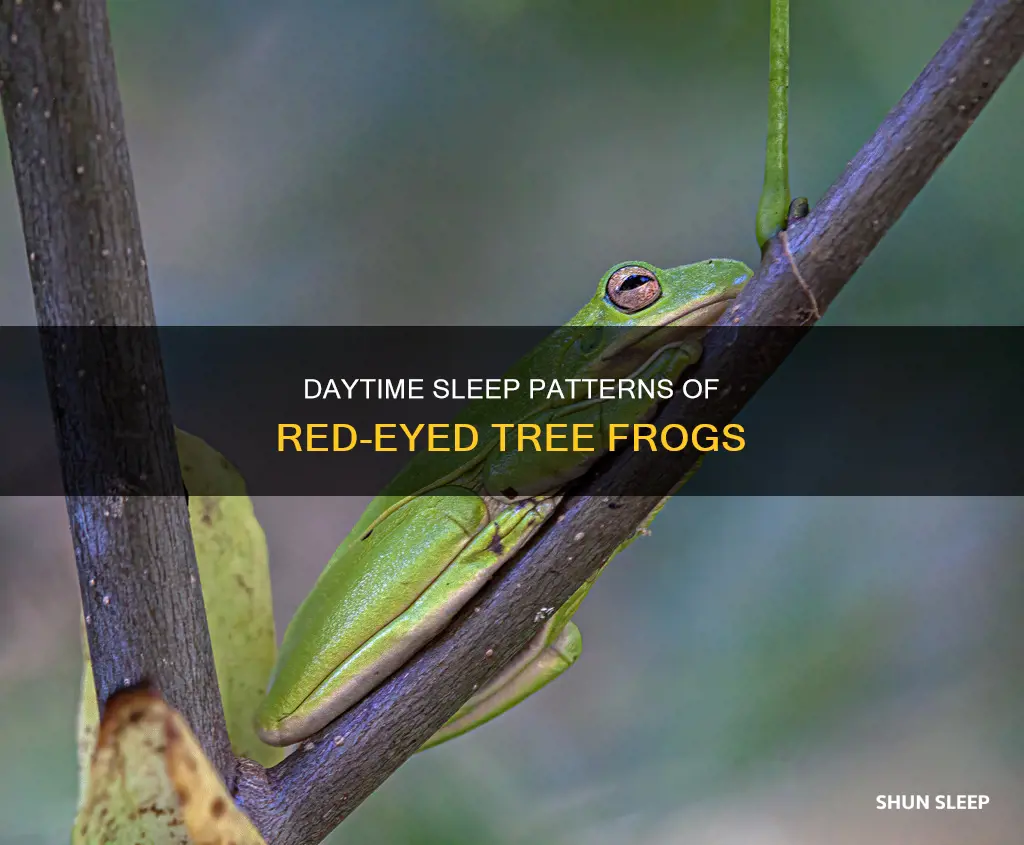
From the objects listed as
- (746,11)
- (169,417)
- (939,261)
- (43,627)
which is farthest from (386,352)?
(169,417)

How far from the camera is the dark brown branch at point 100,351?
2.39 feet

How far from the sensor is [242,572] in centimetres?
119

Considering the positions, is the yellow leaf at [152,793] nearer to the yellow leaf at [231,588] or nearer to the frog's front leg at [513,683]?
the yellow leaf at [231,588]

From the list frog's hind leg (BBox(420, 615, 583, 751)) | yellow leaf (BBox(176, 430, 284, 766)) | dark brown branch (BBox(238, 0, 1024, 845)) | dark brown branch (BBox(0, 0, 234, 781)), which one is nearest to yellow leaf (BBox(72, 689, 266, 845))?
dark brown branch (BBox(0, 0, 234, 781))

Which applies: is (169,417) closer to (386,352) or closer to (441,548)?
(441,548)

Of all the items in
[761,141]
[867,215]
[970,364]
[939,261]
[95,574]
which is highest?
[761,141]

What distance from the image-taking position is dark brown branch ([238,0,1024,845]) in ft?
2.80

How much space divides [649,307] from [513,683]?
1.78 ft

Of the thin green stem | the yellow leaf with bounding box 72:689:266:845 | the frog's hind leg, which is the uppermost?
the thin green stem

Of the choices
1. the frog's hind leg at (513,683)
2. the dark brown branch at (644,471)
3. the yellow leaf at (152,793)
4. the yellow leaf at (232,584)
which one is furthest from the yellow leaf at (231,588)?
the yellow leaf at (152,793)

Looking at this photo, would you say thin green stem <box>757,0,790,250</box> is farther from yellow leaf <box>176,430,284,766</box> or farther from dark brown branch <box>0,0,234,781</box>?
yellow leaf <box>176,430,284,766</box>

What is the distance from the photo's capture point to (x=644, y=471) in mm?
1010

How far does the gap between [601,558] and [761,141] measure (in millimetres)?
1483

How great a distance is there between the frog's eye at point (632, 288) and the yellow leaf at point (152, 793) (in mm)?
767
